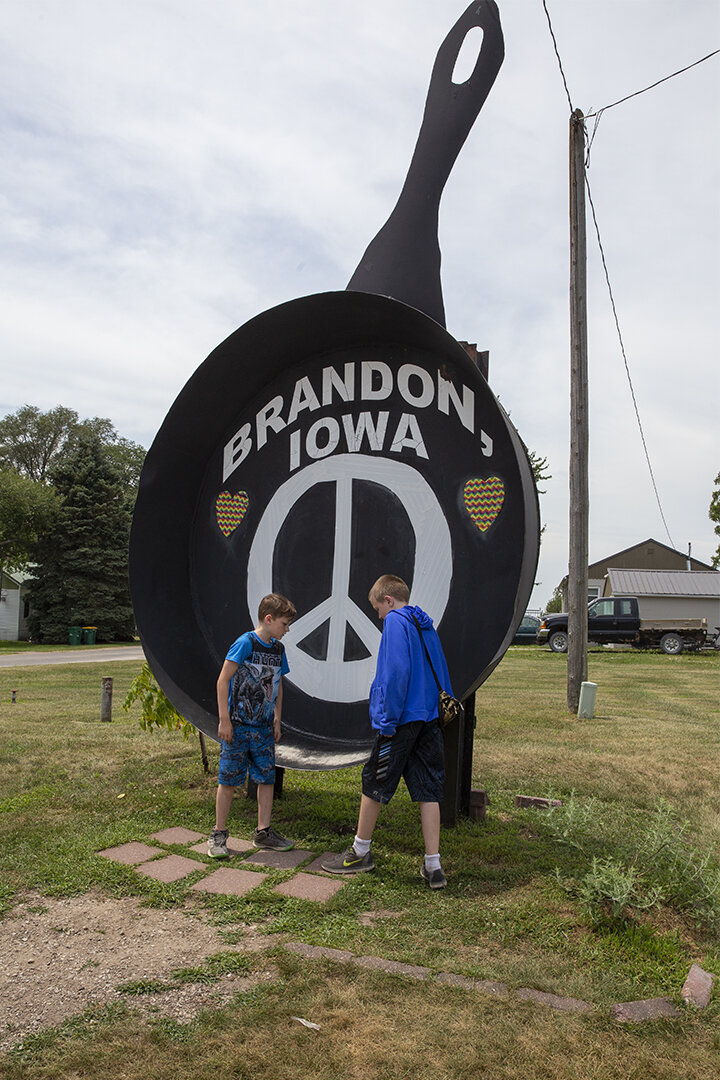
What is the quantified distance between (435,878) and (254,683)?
51.1 inches

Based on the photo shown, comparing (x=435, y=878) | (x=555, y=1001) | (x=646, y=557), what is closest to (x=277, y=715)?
(x=435, y=878)

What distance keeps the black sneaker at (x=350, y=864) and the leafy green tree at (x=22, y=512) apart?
109 feet

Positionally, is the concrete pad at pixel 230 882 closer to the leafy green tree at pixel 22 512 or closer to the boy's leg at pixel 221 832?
the boy's leg at pixel 221 832

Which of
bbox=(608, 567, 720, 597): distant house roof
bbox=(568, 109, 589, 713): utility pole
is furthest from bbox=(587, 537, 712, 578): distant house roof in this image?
bbox=(568, 109, 589, 713): utility pole

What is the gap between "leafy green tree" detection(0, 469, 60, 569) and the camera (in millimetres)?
33938

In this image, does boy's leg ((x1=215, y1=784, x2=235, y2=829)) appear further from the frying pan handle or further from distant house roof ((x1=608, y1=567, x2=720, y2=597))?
distant house roof ((x1=608, y1=567, x2=720, y2=597))

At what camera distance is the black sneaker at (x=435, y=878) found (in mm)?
3639

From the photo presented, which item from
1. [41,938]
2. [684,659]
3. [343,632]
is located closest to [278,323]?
[343,632]

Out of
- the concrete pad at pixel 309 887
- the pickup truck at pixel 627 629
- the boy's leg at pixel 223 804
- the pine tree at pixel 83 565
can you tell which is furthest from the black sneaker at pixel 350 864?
the pine tree at pixel 83 565

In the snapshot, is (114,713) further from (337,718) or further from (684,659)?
(684,659)

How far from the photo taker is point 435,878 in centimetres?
366

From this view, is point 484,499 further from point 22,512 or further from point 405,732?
point 22,512

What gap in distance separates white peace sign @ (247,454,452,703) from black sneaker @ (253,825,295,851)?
2.75 ft

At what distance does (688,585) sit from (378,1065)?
36.7m
